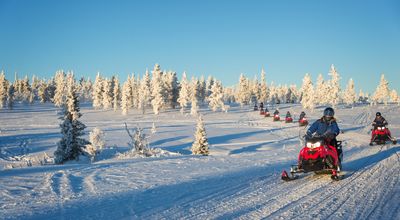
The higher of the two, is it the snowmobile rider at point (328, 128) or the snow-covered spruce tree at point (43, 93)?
the snow-covered spruce tree at point (43, 93)

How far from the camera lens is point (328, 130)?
11.2m

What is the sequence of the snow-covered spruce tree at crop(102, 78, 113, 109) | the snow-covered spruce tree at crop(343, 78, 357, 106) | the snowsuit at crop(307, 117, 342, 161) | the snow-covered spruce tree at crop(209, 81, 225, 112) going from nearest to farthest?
1. the snowsuit at crop(307, 117, 342, 161)
2. the snow-covered spruce tree at crop(209, 81, 225, 112)
3. the snow-covered spruce tree at crop(102, 78, 113, 109)
4. the snow-covered spruce tree at crop(343, 78, 357, 106)

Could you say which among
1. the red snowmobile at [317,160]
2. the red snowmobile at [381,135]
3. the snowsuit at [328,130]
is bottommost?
the red snowmobile at [381,135]

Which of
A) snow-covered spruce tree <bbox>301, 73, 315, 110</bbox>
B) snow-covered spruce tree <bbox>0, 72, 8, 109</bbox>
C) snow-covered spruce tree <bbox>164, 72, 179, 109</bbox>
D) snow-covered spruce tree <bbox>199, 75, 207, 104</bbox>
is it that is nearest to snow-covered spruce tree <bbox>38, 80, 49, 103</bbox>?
snow-covered spruce tree <bbox>0, 72, 8, 109</bbox>

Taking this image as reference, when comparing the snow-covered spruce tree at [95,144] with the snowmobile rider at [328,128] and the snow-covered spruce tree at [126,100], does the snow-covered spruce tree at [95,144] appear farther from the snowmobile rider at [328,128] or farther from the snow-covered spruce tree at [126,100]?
the snow-covered spruce tree at [126,100]

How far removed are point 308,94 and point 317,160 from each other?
86.4 meters

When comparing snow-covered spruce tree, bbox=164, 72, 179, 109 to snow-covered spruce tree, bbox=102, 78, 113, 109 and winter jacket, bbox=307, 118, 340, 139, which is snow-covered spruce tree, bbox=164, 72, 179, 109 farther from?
winter jacket, bbox=307, 118, 340, 139

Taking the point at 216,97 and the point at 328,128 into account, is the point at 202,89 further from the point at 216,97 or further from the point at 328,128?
the point at 328,128

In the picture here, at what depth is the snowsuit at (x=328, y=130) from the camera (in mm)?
10914

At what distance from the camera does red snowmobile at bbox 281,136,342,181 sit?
998 centimetres

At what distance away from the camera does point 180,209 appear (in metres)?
7.05

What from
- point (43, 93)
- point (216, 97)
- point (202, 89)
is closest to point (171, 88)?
point (216, 97)

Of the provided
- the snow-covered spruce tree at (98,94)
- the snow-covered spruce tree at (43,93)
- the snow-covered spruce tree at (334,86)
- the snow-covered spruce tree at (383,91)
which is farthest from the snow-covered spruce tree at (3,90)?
the snow-covered spruce tree at (383,91)

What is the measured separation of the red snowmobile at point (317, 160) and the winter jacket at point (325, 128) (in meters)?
0.74
